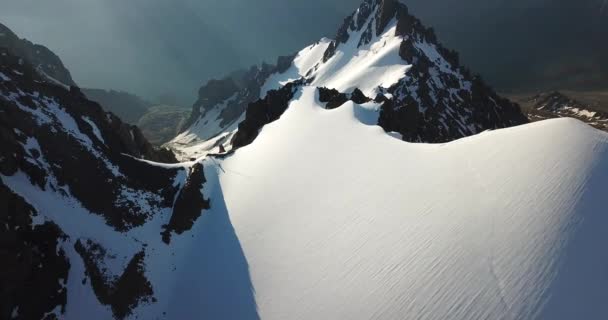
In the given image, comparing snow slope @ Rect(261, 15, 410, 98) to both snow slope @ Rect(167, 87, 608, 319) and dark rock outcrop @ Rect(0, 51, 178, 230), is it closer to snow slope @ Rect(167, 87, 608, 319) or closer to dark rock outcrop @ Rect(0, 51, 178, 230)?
dark rock outcrop @ Rect(0, 51, 178, 230)

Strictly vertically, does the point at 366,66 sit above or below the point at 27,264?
above

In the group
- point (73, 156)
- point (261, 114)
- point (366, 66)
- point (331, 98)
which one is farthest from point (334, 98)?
point (366, 66)

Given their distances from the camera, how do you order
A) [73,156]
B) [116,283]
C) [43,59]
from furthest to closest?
[43,59], [73,156], [116,283]

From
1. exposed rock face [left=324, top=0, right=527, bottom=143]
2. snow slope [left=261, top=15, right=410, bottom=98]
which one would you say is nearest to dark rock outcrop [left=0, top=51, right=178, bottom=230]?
exposed rock face [left=324, top=0, right=527, bottom=143]

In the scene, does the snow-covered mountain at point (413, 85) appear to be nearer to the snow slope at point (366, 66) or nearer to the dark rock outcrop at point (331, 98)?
the snow slope at point (366, 66)

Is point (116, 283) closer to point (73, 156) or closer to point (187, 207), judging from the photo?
point (187, 207)

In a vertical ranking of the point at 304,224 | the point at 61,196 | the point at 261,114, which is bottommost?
the point at 304,224

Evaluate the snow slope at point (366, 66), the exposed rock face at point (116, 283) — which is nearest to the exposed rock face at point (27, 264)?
the exposed rock face at point (116, 283)
